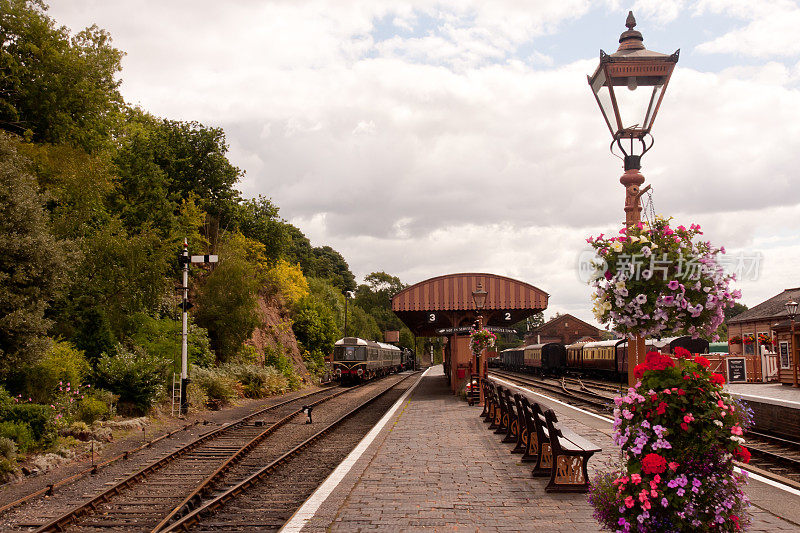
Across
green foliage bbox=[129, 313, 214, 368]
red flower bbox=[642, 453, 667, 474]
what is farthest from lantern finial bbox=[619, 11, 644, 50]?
green foliage bbox=[129, 313, 214, 368]

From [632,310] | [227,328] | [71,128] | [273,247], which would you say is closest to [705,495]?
[632,310]

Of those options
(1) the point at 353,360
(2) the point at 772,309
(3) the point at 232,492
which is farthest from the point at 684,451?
(2) the point at 772,309

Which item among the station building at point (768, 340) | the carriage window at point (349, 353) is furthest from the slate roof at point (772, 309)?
the carriage window at point (349, 353)

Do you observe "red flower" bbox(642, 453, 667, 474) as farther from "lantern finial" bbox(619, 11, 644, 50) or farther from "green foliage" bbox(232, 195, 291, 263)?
"green foliage" bbox(232, 195, 291, 263)

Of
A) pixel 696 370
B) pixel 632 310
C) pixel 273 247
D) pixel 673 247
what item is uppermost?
pixel 273 247

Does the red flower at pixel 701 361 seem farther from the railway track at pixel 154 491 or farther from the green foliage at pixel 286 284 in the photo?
the green foliage at pixel 286 284

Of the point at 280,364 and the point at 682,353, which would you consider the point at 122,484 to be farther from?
the point at 280,364

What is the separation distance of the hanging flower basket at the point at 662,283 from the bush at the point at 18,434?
11.0 m

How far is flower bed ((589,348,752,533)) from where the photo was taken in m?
4.27

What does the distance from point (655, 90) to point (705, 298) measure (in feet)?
5.16

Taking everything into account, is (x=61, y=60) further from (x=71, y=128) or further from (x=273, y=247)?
(x=273, y=247)

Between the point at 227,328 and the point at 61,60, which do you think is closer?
the point at 61,60

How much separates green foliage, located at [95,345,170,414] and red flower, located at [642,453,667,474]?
1611 cm

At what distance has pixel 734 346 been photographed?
3528 centimetres
